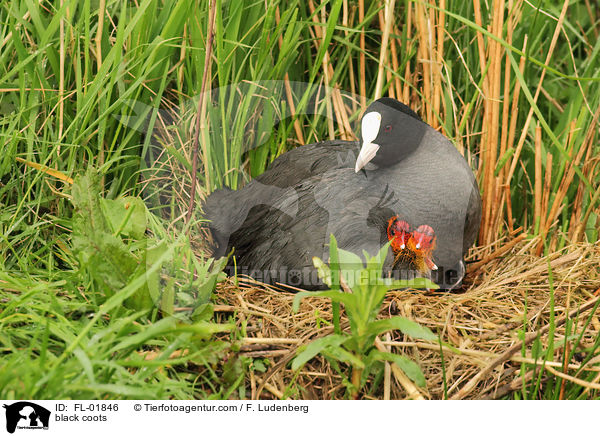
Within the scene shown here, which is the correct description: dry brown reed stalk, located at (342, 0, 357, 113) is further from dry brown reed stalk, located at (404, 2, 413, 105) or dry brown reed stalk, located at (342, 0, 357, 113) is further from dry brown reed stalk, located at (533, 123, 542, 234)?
dry brown reed stalk, located at (533, 123, 542, 234)

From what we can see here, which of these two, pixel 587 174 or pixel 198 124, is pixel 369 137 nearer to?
pixel 198 124

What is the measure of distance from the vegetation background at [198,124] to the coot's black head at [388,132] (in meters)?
0.32

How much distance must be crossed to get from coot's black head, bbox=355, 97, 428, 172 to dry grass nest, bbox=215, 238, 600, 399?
0.52 meters

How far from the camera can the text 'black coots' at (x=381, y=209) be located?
6.82ft

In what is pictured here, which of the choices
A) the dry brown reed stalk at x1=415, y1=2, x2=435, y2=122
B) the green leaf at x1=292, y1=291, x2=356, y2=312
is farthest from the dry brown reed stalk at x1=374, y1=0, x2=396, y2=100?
the green leaf at x1=292, y1=291, x2=356, y2=312

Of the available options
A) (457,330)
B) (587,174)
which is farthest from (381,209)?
(587,174)

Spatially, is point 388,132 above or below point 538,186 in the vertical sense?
above

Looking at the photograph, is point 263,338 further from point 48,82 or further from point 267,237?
point 48,82

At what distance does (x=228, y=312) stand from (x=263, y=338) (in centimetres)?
21

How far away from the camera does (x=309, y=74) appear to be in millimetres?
2693

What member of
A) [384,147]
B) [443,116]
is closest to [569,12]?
[443,116]

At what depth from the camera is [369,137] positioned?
2180mm

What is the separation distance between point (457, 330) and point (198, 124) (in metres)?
1.11
